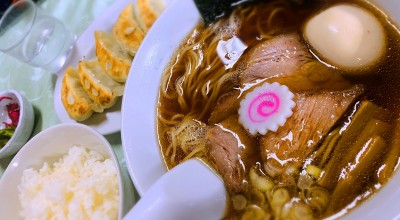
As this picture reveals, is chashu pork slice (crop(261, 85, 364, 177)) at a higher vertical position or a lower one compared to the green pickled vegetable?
higher

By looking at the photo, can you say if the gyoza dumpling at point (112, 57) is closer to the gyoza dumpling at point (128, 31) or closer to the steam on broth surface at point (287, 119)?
the gyoza dumpling at point (128, 31)

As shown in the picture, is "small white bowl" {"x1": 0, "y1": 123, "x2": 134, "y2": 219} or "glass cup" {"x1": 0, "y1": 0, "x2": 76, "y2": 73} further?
"glass cup" {"x1": 0, "y1": 0, "x2": 76, "y2": 73}

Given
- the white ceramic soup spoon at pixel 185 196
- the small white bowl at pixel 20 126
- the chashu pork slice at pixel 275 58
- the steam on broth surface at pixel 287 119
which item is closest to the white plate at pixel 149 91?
the steam on broth surface at pixel 287 119

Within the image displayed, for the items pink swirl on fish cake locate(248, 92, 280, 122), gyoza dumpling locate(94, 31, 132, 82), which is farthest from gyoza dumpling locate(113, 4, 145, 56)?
pink swirl on fish cake locate(248, 92, 280, 122)

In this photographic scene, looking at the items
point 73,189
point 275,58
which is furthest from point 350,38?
point 73,189

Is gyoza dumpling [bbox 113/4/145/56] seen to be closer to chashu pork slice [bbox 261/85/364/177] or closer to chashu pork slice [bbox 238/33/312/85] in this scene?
chashu pork slice [bbox 238/33/312/85]

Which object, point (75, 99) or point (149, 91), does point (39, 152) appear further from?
point (149, 91)

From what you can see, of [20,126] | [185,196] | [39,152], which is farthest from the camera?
[20,126]

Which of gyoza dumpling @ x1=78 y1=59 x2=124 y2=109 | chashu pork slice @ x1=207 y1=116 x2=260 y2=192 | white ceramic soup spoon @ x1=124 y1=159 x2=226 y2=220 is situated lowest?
gyoza dumpling @ x1=78 y1=59 x2=124 y2=109
